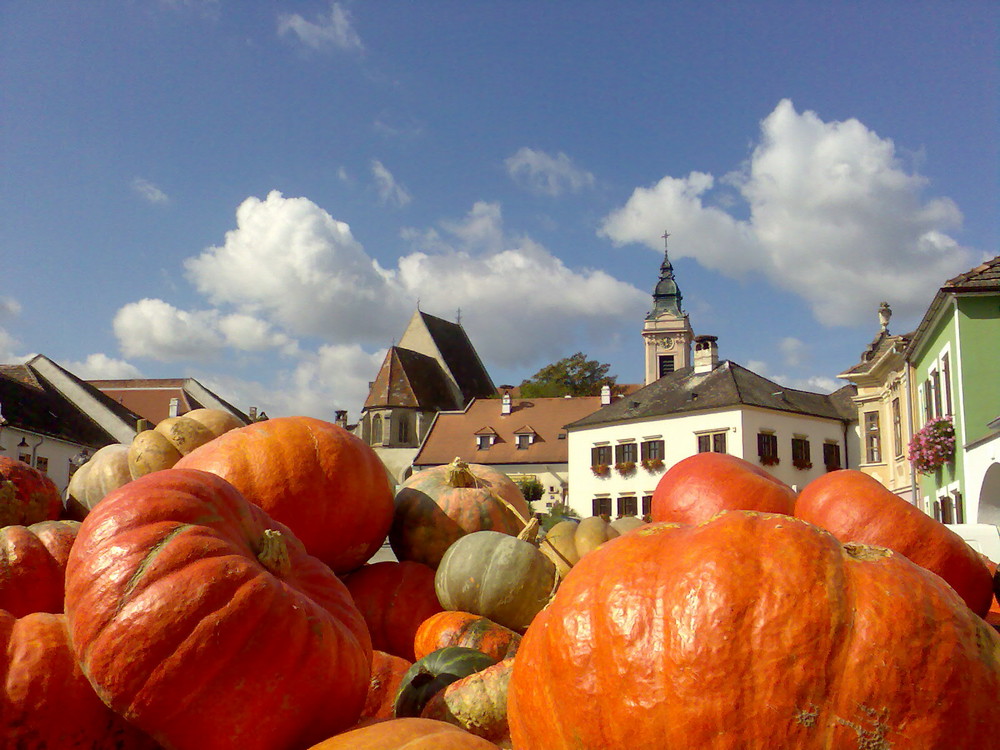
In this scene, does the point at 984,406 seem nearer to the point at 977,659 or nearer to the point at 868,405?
the point at 868,405

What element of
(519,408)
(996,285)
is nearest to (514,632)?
(996,285)

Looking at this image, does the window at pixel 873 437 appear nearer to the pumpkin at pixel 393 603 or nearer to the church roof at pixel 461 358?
the pumpkin at pixel 393 603

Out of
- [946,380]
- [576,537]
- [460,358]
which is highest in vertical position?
[460,358]

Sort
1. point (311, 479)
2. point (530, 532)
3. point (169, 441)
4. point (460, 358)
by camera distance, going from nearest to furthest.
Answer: point (311, 479), point (530, 532), point (169, 441), point (460, 358)

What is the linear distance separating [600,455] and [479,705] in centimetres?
4265

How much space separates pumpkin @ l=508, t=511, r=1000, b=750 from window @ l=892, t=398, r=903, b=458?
1058 inches

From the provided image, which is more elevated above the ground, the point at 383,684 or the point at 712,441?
the point at 712,441

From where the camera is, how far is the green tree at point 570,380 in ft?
216

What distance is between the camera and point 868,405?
29531 mm

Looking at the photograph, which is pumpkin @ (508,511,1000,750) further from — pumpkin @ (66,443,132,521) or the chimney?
the chimney

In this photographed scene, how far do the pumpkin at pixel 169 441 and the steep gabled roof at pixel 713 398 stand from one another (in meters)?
36.3

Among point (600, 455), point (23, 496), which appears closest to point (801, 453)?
point (600, 455)

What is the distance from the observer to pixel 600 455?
1779 inches

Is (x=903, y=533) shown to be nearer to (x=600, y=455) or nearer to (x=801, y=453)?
(x=801, y=453)
